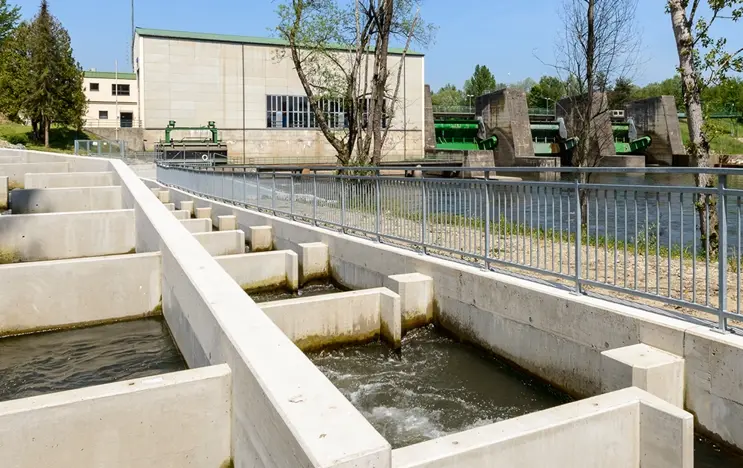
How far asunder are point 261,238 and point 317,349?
7000mm

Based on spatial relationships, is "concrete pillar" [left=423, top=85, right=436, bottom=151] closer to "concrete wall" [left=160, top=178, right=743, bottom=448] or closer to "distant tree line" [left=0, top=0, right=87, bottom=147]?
"distant tree line" [left=0, top=0, right=87, bottom=147]

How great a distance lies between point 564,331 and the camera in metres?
6.18

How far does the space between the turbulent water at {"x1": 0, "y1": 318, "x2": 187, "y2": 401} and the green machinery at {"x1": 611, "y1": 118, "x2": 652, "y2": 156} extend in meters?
62.2

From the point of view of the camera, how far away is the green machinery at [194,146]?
49.9 metres

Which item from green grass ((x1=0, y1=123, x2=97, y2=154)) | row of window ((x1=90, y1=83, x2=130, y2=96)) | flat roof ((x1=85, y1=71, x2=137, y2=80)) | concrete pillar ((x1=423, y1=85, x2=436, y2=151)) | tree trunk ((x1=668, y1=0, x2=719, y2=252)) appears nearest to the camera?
tree trunk ((x1=668, y1=0, x2=719, y2=252))

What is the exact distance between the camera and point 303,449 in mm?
2691

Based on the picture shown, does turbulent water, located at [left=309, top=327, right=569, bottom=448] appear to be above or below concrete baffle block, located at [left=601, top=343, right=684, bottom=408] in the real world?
below

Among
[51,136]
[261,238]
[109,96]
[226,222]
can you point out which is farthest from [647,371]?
[109,96]

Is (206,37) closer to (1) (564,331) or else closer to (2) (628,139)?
(2) (628,139)

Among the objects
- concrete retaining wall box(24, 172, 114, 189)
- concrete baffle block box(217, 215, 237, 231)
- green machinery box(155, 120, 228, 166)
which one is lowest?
concrete baffle block box(217, 215, 237, 231)

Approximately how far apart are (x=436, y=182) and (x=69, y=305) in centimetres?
538

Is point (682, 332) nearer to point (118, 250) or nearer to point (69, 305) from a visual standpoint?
point (69, 305)

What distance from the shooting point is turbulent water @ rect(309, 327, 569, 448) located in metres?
5.73

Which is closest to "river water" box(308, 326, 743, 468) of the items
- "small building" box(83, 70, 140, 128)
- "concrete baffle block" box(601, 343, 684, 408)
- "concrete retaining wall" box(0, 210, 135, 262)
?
"concrete baffle block" box(601, 343, 684, 408)
